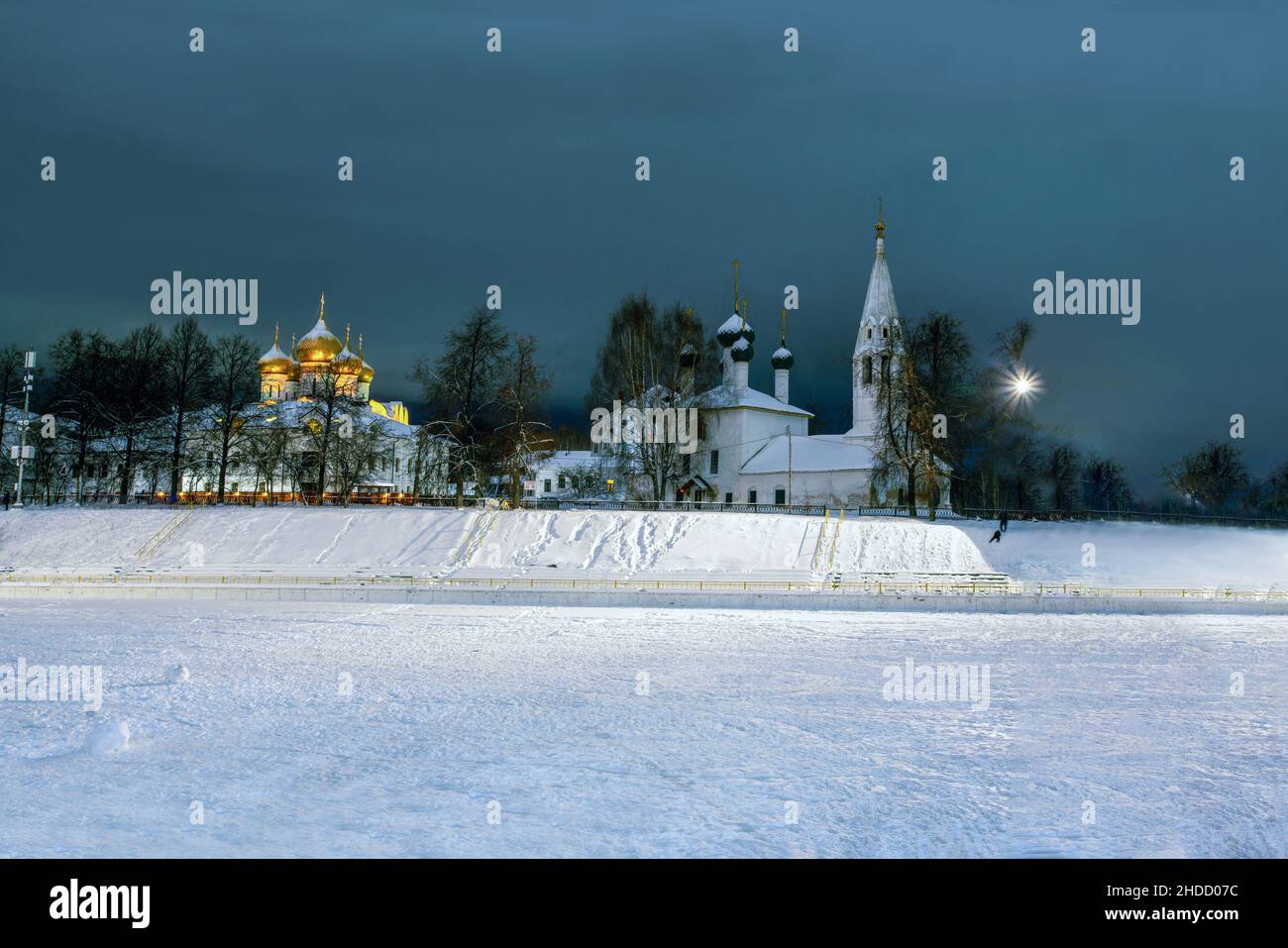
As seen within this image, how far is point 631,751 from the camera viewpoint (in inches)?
366

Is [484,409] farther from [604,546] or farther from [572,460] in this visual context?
[572,460]

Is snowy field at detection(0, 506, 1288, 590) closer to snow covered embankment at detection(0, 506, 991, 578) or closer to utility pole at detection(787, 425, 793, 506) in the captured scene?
snow covered embankment at detection(0, 506, 991, 578)

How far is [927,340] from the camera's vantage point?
4775cm

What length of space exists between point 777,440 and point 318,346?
105 ft

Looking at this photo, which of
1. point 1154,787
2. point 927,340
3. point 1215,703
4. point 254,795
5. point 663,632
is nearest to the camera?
point 254,795

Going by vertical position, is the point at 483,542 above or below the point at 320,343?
below

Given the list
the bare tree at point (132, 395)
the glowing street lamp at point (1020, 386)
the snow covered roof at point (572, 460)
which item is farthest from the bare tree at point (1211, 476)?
the bare tree at point (132, 395)

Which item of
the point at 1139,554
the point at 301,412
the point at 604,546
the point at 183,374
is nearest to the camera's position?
the point at 604,546

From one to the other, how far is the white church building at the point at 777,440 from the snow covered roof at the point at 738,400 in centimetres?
6

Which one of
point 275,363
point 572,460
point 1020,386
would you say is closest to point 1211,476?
point 1020,386
